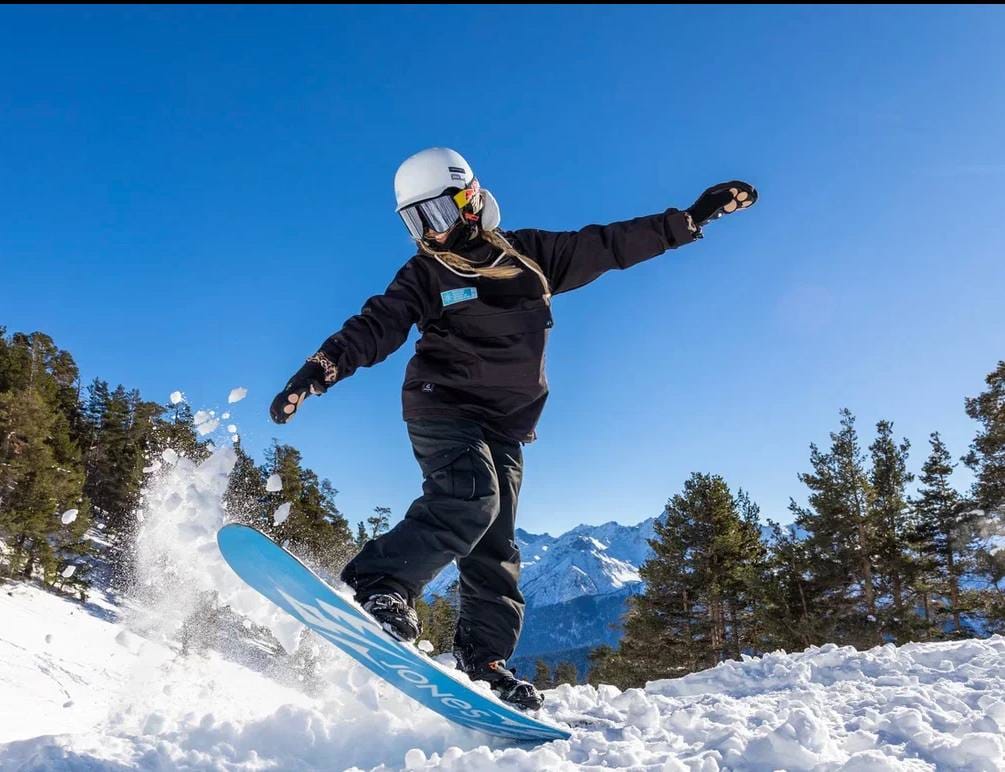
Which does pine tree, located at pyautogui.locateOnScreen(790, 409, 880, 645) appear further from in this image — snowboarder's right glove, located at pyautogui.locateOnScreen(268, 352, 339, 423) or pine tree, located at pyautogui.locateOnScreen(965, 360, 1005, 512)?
snowboarder's right glove, located at pyautogui.locateOnScreen(268, 352, 339, 423)

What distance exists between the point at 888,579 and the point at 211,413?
78.2ft

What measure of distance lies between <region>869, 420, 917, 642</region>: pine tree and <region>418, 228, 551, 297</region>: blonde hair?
22.1m

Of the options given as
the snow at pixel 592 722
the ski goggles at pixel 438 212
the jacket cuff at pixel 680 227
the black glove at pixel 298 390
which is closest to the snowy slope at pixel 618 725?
the snow at pixel 592 722

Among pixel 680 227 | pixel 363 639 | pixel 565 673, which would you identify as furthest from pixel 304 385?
pixel 565 673

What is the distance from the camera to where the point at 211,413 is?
16.9 feet

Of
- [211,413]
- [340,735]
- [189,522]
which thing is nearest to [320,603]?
[340,735]

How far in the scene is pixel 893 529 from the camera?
22.8 m

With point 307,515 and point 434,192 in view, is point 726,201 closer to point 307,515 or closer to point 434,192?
point 434,192

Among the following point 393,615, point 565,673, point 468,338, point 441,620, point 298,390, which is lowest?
point 393,615

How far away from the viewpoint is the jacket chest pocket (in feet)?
11.2

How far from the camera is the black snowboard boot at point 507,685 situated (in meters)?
3.22

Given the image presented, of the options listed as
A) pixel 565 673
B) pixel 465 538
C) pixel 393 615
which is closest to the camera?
pixel 393 615

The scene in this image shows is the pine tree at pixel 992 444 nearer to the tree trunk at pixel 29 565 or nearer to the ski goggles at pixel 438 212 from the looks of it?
the ski goggles at pixel 438 212

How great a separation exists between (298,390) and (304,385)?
0.04 meters
